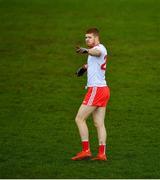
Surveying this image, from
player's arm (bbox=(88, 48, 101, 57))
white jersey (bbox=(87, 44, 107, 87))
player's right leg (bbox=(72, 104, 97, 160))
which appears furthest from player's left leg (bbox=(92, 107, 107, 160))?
player's arm (bbox=(88, 48, 101, 57))

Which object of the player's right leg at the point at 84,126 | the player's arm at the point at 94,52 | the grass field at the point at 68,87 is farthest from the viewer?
the player's right leg at the point at 84,126

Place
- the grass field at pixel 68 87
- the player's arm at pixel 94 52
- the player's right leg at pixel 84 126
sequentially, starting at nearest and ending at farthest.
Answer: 1. the player's arm at pixel 94 52
2. the grass field at pixel 68 87
3. the player's right leg at pixel 84 126

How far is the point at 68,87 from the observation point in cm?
2059

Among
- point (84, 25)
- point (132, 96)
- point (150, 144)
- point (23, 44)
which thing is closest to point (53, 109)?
point (132, 96)

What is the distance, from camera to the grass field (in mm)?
12922

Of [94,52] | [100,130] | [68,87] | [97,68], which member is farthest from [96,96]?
[68,87]

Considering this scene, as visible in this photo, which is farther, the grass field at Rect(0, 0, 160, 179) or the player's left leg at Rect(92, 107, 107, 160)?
the player's left leg at Rect(92, 107, 107, 160)

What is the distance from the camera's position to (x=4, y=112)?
58.2 ft

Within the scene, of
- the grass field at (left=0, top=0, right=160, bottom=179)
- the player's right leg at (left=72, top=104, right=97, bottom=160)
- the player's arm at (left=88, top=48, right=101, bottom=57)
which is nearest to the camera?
the player's arm at (left=88, top=48, right=101, bottom=57)

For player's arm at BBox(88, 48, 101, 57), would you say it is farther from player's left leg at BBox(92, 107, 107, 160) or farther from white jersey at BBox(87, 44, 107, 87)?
player's left leg at BBox(92, 107, 107, 160)

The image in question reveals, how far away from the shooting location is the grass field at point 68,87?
1292 centimetres

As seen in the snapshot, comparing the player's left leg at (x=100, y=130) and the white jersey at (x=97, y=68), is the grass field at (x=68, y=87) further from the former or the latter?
the white jersey at (x=97, y=68)

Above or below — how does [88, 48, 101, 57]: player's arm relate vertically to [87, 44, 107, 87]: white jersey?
above

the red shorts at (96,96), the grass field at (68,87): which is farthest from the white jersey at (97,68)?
the grass field at (68,87)
